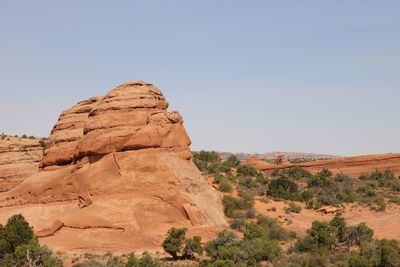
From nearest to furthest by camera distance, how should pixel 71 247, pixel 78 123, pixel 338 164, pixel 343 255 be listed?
pixel 343 255
pixel 71 247
pixel 78 123
pixel 338 164

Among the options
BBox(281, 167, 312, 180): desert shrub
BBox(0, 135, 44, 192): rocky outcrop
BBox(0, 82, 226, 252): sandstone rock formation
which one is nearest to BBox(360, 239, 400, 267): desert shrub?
BBox(0, 82, 226, 252): sandstone rock formation

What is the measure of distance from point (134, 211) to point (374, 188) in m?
26.7

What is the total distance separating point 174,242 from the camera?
762 inches

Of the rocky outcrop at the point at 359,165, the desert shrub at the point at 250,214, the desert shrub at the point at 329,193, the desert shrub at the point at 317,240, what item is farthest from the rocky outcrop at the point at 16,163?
the rocky outcrop at the point at 359,165

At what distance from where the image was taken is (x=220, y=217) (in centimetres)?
2403

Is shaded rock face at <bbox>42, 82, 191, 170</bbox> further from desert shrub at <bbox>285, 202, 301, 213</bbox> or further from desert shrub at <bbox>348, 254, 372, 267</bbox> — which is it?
desert shrub at <bbox>348, 254, 372, 267</bbox>

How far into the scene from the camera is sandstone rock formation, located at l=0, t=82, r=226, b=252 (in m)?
21.6

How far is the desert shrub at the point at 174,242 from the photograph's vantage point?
63.1ft

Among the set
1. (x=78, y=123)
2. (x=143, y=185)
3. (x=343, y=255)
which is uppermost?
(x=78, y=123)

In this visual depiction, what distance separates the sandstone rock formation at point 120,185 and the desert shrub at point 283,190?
10550 millimetres

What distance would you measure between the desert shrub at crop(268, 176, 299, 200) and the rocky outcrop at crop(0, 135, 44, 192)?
17248mm

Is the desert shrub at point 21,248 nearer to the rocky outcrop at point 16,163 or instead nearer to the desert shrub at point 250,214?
the rocky outcrop at point 16,163

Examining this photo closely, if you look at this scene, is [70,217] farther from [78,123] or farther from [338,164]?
[338,164]

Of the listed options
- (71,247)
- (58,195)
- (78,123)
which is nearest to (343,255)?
(71,247)
